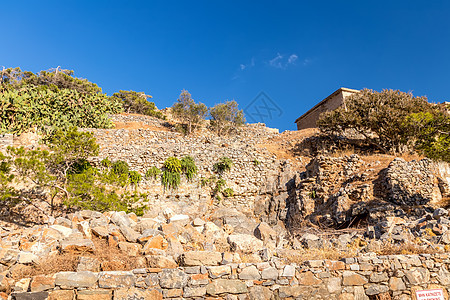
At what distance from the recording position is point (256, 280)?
471 cm

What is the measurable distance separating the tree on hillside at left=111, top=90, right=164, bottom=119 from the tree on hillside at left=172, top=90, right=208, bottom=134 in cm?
958

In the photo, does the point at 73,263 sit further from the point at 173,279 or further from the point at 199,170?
the point at 199,170

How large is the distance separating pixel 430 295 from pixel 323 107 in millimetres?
21439

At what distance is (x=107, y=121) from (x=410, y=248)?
77.0 feet

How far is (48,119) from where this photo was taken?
65.3ft

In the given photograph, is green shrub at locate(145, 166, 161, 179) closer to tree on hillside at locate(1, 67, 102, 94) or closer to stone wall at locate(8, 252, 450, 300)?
stone wall at locate(8, 252, 450, 300)

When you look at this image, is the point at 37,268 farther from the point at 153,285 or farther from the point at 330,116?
the point at 330,116

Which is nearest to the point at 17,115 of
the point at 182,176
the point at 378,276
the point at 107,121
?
the point at 107,121

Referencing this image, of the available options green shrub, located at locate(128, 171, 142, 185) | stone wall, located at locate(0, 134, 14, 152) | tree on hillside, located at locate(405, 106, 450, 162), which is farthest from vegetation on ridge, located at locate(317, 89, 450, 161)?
stone wall, located at locate(0, 134, 14, 152)

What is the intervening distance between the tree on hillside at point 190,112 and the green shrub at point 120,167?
10.8 m

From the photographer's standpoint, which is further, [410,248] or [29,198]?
[29,198]

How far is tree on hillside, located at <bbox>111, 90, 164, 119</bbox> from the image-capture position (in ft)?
118

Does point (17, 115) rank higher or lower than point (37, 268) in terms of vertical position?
higher

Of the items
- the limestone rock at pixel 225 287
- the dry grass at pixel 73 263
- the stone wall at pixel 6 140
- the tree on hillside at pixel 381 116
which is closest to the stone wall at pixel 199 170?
the stone wall at pixel 6 140
